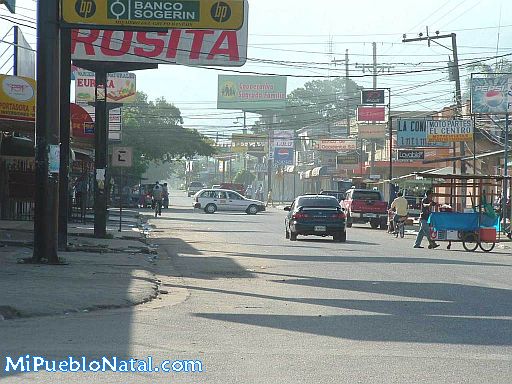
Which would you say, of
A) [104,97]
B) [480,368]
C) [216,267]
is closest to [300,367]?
[480,368]

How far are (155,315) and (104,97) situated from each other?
17350 millimetres

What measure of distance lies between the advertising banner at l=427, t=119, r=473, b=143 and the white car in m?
18.1

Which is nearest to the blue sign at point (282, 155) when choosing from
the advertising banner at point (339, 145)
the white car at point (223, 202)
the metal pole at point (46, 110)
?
the advertising banner at point (339, 145)

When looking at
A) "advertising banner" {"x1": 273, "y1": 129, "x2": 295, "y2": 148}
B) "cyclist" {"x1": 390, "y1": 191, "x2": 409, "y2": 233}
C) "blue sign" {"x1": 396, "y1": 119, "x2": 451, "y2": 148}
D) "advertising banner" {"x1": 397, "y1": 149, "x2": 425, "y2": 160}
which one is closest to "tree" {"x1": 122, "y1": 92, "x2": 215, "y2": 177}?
"advertising banner" {"x1": 273, "y1": 129, "x2": 295, "y2": 148}

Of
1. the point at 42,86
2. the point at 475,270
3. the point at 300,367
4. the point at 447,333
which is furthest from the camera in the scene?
the point at 475,270

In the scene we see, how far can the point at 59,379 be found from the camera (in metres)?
8.62

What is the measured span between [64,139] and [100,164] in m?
6.34

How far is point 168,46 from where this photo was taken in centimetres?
3231

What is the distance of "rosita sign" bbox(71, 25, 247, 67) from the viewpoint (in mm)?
30984

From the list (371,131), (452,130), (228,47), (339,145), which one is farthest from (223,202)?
(228,47)

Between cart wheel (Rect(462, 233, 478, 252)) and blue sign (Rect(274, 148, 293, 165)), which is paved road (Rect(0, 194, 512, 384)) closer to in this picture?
cart wheel (Rect(462, 233, 478, 252))

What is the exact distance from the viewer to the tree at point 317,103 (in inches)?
5694

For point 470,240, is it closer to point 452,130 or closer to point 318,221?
point 318,221

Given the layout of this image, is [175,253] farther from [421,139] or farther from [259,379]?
[421,139]
